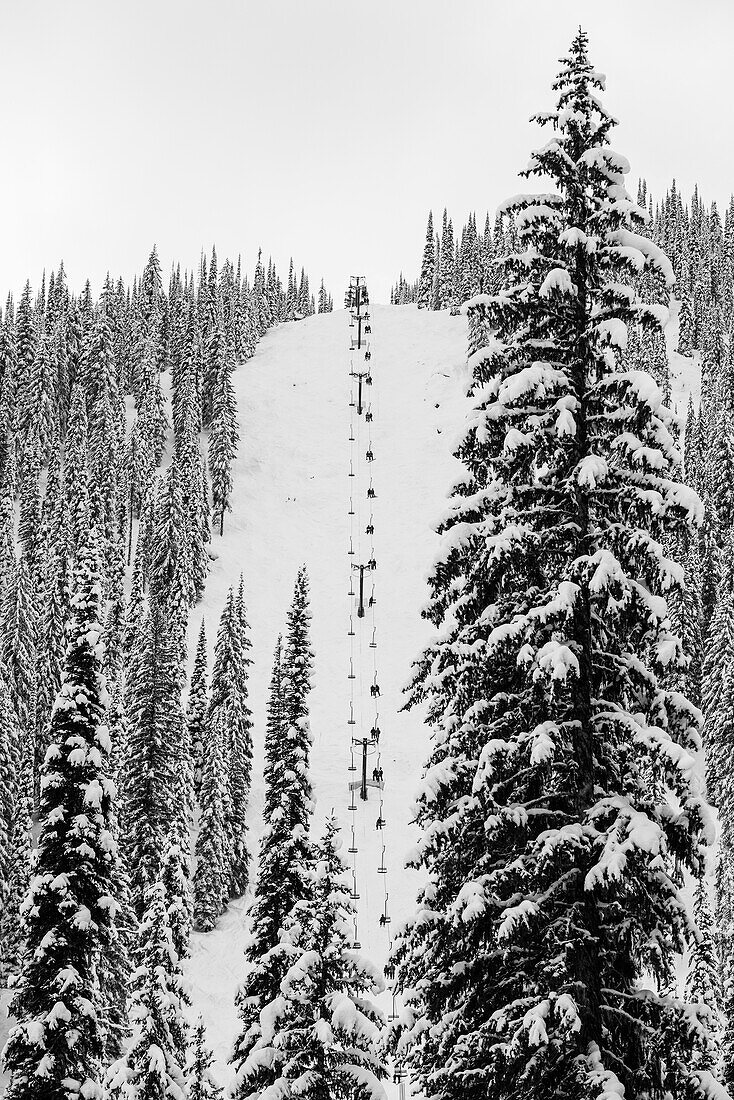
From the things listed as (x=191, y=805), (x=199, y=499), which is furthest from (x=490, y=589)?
(x=199, y=499)

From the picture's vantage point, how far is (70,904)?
63.3 feet

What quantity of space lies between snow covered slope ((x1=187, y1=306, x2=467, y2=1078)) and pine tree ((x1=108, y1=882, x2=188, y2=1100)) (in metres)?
26.5

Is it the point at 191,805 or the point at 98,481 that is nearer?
the point at 191,805

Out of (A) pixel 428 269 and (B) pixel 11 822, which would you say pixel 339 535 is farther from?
(A) pixel 428 269

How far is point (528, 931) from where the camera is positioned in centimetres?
945

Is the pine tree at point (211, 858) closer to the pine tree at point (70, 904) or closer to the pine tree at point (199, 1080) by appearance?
the pine tree at point (199, 1080)

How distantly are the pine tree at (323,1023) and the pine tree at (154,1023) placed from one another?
599 centimetres

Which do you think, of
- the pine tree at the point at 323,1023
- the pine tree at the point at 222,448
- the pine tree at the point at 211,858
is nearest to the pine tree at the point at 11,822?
the pine tree at the point at 211,858

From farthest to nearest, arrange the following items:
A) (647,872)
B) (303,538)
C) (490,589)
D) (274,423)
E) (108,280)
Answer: (108,280)
(274,423)
(303,538)
(490,589)
(647,872)

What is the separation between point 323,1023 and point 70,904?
27.3 ft

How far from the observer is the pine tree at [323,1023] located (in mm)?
13047

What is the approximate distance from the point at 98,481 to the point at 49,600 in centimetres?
2695

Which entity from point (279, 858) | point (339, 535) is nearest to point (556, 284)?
point (279, 858)

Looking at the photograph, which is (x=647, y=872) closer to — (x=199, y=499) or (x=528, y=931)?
(x=528, y=931)
